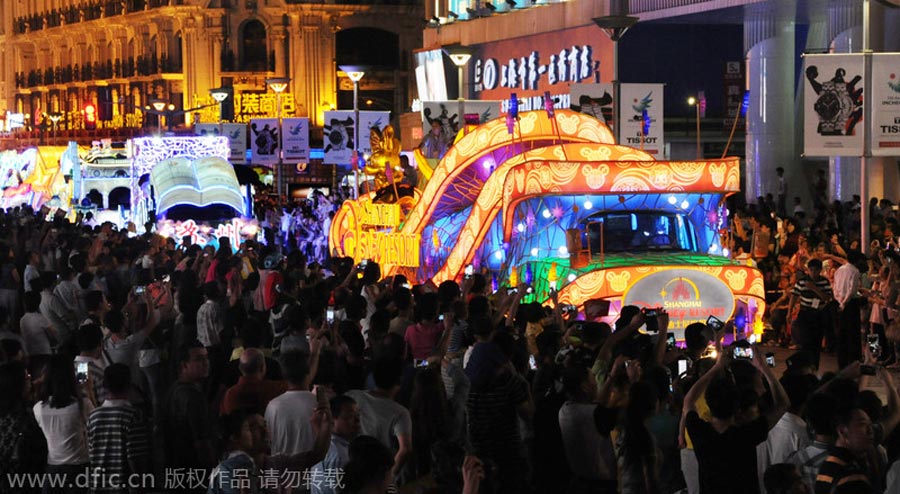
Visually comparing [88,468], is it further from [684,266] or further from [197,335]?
[684,266]

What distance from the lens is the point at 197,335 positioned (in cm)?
1366

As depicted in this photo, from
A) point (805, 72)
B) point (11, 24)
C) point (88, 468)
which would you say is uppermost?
point (11, 24)

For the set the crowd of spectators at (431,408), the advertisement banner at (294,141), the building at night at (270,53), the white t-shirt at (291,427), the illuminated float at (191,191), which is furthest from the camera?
the building at night at (270,53)

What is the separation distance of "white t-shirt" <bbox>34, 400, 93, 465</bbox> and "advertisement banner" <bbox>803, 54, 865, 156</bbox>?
37.0 ft

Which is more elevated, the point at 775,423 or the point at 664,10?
the point at 664,10

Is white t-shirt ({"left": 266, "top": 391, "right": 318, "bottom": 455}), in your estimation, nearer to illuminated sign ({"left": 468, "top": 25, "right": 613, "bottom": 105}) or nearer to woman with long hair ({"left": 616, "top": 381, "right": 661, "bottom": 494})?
woman with long hair ({"left": 616, "top": 381, "right": 661, "bottom": 494})

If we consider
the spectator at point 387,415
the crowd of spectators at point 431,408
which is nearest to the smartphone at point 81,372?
the crowd of spectators at point 431,408

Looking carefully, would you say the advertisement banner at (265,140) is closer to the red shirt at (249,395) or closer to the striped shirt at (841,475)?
the red shirt at (249,395)

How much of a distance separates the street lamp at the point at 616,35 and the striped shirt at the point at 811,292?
16.7 feet

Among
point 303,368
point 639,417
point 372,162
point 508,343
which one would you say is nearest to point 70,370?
point 303,368

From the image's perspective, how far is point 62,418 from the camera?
9719 millimetres

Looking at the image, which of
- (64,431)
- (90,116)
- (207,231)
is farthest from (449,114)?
(90,116)

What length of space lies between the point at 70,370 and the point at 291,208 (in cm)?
3319

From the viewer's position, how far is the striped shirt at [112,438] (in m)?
9.17
